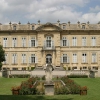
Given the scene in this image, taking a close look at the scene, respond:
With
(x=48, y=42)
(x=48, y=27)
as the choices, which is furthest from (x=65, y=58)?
(x=48, y=27)

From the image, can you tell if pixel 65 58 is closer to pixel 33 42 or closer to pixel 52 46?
pixel 52 46

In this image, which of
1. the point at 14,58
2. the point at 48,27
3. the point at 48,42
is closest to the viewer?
Result: the point at 48,27

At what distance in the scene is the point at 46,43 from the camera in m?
49.2

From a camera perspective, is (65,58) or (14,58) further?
(14,58)

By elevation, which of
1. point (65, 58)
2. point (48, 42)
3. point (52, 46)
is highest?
point (48, 42)

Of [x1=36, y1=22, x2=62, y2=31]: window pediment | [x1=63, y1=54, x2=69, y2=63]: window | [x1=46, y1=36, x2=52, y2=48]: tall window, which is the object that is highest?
[x1=36, y1=22, x2=62, y2=31]: window pediment

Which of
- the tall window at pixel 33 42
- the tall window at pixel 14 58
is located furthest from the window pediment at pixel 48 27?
the tall window at pixel 14 58

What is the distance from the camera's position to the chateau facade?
161 feet

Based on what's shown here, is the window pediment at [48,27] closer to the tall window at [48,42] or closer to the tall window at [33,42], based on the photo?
the tall window at [48,42]

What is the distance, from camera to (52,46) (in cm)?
4903

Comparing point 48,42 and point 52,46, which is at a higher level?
point 48,42

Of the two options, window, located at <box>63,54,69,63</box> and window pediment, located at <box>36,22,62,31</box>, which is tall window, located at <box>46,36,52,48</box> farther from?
window, located at <box>63,54,69,63</box>

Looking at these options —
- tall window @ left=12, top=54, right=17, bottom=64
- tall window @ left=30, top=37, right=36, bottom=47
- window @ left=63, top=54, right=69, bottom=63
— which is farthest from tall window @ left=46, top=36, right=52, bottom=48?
tall window @ left=12, top=54, right=17, bottom=64

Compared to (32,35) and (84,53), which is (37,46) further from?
(84,53)
